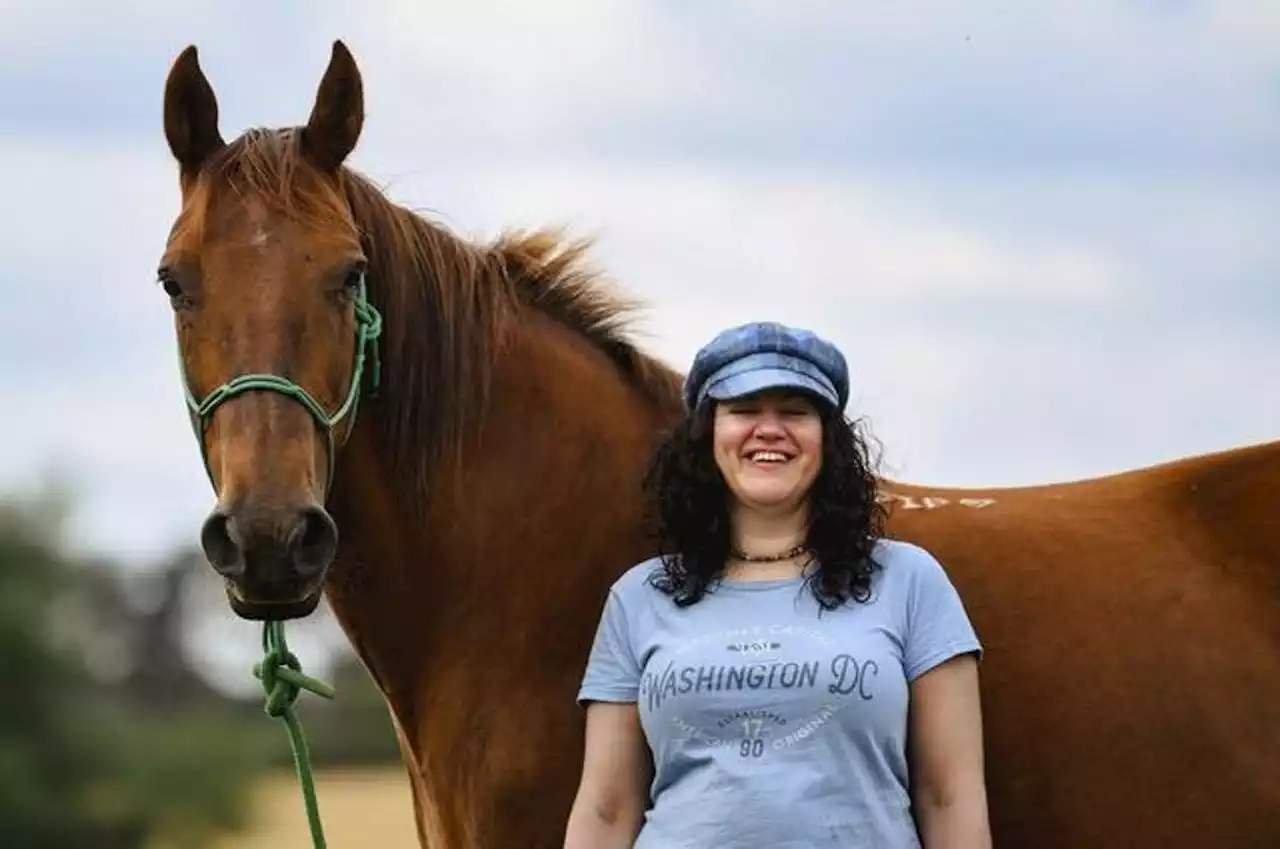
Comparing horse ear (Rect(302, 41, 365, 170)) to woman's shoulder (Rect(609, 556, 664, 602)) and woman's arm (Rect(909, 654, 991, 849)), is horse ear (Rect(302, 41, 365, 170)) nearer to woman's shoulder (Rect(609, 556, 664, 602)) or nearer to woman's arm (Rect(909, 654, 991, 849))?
woman's shoulder (Rect(609, 556, 664, 602))

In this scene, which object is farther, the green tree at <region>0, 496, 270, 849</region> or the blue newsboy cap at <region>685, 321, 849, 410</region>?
the green tree at <region>0, 496, 270, 849</region>

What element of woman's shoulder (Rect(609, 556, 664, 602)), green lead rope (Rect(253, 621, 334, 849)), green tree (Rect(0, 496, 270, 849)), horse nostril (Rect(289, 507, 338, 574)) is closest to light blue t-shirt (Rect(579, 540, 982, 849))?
woman's shoulder (Rect(609, 556, 664, 602))

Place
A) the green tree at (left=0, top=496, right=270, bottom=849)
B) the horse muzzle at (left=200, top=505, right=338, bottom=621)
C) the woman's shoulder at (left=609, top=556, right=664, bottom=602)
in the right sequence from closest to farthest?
the horse muzzle at (left=200, top=505, right=338, bottom=621) → the woman's shoulder at (left=609, top=556, right=664, bottom=602) → the green tree at (left=0, top=496, right=270, bottom=849)

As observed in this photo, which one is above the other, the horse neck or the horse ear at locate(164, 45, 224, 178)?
the horse ear at locate(164, 45, 224, 178)

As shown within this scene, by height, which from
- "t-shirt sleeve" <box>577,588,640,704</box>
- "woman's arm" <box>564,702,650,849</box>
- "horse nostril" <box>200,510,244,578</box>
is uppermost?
"horse nostril" <box>200,510,244,578</box>

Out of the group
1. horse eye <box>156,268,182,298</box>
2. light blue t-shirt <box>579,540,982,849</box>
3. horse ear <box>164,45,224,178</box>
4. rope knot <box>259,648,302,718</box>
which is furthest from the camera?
rope knot <box>259,648,302,718</box>

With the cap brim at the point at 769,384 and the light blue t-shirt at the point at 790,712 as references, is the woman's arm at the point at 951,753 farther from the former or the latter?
the cap brim at the point at 769,384

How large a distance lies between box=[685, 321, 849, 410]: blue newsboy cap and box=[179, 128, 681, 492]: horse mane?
0.72m

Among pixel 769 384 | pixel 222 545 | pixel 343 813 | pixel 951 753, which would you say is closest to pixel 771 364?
pixel 769 384

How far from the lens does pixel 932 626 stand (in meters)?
4.08

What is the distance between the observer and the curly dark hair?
13.6 ft

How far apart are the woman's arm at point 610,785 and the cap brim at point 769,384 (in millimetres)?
672

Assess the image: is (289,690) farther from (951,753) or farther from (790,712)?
(951,753)

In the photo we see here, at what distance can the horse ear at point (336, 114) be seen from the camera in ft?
15.4
